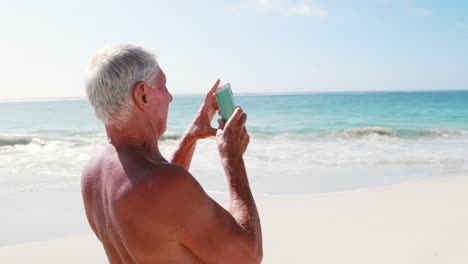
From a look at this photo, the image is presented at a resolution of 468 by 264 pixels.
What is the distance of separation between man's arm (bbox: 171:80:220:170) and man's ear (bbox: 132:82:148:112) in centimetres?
59

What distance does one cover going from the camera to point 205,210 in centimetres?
142

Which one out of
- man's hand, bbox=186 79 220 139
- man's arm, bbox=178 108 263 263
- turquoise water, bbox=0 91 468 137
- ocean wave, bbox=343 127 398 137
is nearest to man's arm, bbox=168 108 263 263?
man's arm, bbox=178 108 263 263

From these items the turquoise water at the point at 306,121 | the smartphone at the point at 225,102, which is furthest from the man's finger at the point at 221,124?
the turquoise water at the point at 306,121

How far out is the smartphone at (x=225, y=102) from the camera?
1853 mm

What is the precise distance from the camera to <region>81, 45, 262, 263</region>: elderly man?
4.57ft

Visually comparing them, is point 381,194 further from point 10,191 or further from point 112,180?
point 112,180

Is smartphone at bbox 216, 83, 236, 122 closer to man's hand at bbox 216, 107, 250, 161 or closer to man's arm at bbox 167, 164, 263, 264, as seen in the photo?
man's hand at bbox 216, 107, 250, 161

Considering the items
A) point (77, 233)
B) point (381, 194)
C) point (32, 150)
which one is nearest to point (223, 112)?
point (77, 233)

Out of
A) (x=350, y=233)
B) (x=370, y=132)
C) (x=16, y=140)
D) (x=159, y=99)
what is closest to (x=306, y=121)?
(x=370, y=132)

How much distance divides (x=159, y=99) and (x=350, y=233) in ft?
13.6

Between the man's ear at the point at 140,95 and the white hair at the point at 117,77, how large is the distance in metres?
0.01

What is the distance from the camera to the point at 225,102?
74.0 inches

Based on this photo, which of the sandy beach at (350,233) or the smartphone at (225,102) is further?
the sandy beach at (350,233)

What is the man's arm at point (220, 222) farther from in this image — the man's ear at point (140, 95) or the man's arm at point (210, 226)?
the man's ear at point (140, 95)
